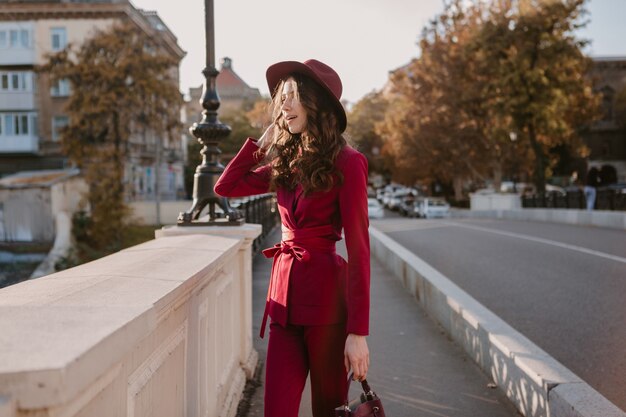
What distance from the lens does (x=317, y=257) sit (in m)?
2.77

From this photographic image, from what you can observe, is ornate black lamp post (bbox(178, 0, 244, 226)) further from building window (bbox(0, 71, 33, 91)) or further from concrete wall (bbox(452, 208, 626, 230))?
building window (bbox(0, 71, 33, 91))

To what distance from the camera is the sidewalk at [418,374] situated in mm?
4742

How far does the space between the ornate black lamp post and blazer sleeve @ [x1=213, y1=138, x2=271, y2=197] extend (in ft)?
6.60

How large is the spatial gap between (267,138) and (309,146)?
0.42m

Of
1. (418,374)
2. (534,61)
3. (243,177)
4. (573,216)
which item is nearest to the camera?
(243,177)

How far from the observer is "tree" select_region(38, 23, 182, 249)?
3509 cm

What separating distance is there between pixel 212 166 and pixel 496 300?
4.59m

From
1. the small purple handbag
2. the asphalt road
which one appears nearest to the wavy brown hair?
the small purple handbag

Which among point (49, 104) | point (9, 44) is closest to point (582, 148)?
point (49, 104)

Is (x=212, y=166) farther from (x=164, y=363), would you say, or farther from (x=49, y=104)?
(x=49, y=104)

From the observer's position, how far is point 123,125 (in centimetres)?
3678

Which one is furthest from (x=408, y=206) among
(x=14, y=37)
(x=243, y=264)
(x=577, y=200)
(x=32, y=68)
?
(x=243, y=264)

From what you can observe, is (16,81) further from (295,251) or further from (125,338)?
(125,338)

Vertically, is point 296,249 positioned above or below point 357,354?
above
